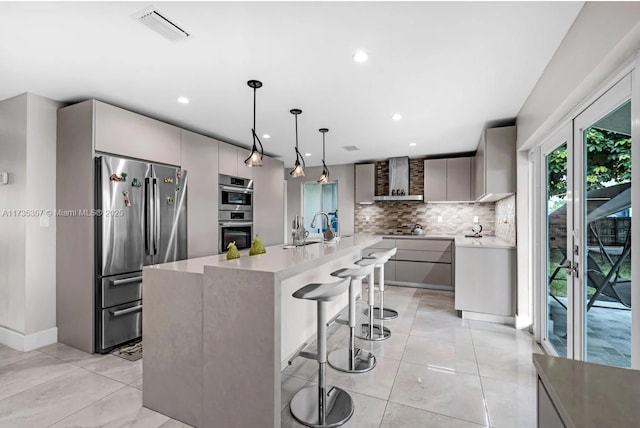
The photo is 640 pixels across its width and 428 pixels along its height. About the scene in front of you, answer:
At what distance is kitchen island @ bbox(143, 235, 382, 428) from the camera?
1.65m

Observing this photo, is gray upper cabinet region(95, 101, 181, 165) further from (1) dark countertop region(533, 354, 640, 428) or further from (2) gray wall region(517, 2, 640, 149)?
(2) gray wall region(517, 2, 640, 149)

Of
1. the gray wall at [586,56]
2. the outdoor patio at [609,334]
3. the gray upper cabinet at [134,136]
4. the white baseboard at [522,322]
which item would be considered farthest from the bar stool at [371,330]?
the gray upper cabinet at [134,136]

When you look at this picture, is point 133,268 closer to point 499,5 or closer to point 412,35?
point 412,35

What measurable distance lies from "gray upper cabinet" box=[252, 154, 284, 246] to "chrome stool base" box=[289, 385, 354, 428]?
324 cm

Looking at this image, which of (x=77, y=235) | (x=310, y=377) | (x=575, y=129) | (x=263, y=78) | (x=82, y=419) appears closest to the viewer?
(x=82, y=419)

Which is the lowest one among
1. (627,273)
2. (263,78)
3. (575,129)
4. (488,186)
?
(627,273)

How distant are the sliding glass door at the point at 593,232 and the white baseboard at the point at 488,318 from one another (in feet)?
2.71

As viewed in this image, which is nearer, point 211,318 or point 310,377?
point 211,318

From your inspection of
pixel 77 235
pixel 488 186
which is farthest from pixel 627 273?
pixel 77 235

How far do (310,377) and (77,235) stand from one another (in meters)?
Answer: 2.57

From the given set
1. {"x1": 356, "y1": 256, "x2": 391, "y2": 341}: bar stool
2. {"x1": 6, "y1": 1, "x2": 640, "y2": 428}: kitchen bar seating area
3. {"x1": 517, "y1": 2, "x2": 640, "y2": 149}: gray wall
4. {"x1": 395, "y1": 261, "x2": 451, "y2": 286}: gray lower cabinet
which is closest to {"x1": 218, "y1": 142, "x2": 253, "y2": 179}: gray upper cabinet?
{"x1": 6, "y1": 1, "x2": 640, "y2": 428}: kitchen bar seating area

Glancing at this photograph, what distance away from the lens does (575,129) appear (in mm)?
2236

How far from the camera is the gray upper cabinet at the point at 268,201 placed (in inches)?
203

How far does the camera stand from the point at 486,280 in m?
3.75
